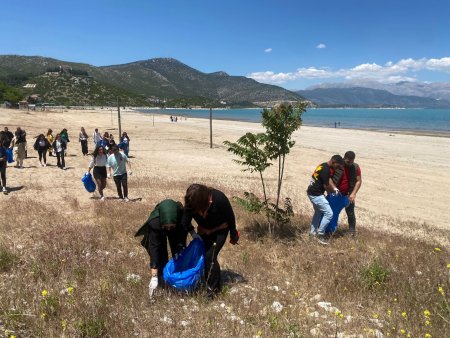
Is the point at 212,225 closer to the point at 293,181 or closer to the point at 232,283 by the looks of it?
the point at 232,283

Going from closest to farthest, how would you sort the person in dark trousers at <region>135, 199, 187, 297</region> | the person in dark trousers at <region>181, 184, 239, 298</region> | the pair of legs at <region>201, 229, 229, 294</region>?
the person in dark trousers at <region>135, 199, 187, 297</region> < the person in dark trousers at <region>181, 184, 239, 298</region> < the pair of legs at <region>201, 229, 229, 294</region>

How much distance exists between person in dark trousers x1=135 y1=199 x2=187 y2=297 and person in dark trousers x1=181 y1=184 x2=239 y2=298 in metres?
0.13

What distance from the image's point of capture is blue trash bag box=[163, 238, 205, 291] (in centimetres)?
420

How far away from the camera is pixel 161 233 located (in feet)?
13.6

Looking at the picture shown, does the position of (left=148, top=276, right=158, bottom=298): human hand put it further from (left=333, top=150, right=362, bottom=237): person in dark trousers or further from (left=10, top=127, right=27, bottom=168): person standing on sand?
(left=10, top=127, right=27, bottom=168): person standing on sand

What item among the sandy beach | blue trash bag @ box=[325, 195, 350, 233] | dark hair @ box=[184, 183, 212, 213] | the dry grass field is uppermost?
dark hair @ box=[184, 183, 212, 213]

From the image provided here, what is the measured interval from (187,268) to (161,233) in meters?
0.53

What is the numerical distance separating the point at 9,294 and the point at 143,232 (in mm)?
1477

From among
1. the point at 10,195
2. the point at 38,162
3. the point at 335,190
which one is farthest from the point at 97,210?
the point at 38,162

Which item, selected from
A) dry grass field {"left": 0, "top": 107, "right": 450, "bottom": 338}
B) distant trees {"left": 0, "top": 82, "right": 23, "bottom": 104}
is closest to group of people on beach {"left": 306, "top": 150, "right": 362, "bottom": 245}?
dry grass field {"left": 0, "top": 107, "right": 450, "bottom": 338}

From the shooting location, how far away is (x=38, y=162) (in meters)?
17.4

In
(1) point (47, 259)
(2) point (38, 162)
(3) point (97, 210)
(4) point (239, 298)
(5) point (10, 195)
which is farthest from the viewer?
(2) point (38, 162)

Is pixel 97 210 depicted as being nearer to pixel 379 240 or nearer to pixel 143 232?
pixel 143 232

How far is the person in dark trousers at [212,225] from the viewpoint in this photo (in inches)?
162
